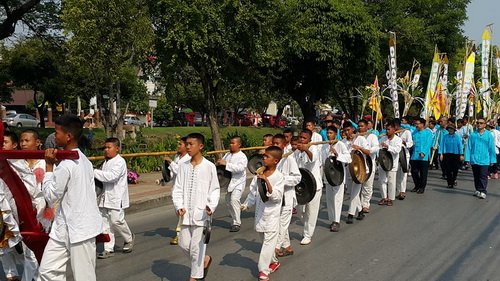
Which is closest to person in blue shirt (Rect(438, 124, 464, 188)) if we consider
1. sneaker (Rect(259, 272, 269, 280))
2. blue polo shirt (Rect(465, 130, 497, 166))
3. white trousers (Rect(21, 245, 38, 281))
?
blue polo shirt (Rect(465, 130, 497, 166))

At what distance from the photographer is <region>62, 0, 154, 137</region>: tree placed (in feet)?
44.7

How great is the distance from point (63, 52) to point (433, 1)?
72.9 ft

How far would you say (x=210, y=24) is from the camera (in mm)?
14680

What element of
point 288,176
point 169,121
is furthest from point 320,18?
point 169,121

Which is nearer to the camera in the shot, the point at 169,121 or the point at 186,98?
the point at 186,98

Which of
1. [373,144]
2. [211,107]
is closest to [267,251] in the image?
[373,144]

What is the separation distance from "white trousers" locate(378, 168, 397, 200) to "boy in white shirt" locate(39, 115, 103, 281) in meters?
8.39

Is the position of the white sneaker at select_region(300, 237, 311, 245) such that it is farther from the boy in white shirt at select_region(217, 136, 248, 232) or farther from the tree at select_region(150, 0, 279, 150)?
the tree at select_region(150, 0, 279, 150)

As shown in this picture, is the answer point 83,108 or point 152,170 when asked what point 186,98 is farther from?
point 152,170

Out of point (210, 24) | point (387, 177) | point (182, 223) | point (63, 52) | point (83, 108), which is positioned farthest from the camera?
point (83, 108)

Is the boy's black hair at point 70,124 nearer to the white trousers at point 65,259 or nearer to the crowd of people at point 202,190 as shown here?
the crowd of people at point 202,190

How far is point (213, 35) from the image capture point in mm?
14625

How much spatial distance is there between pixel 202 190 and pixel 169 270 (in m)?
1.47

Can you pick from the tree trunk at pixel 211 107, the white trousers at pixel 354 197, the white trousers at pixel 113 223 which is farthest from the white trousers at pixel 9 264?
the tree trunk at pixel 211 107
